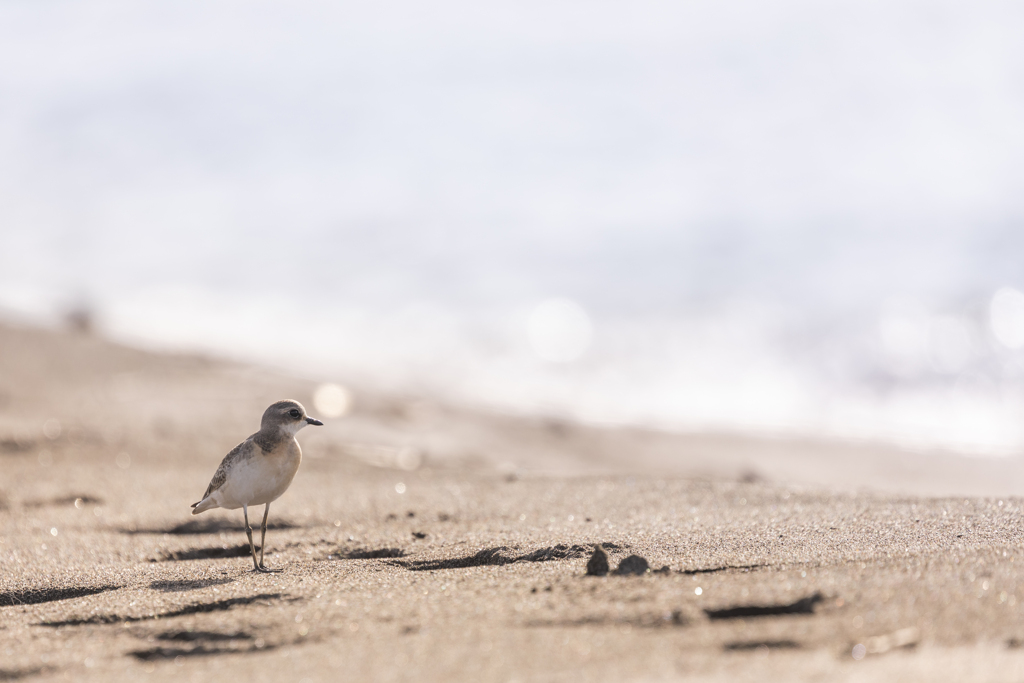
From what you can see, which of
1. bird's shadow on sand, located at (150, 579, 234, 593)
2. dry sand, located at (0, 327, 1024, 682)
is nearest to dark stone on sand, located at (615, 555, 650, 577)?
dry sand, located at (0, 327, 1024, 682)

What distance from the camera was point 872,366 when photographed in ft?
36.1

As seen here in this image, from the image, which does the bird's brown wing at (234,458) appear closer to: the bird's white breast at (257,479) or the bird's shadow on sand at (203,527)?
the bird's white breast at (257,479)

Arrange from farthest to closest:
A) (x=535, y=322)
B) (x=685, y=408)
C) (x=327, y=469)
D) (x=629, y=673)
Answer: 1. (x=535, y=322)
2. (x=685, y=408)
3. (x=327, y=469)
4. (x=629, y=673)

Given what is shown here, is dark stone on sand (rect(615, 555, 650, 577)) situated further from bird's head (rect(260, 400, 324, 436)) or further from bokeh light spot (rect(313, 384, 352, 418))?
bokeh light spot (rect(313, 384, 352, 418))

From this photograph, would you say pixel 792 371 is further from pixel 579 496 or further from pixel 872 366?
pixel 579 496

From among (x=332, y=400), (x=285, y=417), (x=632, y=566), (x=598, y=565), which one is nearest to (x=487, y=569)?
(x=598, y=565)

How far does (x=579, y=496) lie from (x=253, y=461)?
1.72 meters

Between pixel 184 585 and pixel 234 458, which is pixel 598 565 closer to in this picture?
pixel 184 585

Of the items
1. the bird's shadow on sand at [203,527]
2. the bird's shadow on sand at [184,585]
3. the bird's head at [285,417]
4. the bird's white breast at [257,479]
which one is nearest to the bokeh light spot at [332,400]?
the bird's shadow on sand at [203,527]

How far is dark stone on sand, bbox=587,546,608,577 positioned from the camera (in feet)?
9.75

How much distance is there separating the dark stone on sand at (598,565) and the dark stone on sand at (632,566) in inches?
1.8

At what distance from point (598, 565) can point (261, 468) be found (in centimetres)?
158

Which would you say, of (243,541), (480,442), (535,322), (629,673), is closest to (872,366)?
(535,322)

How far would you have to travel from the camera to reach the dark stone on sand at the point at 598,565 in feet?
9.75
